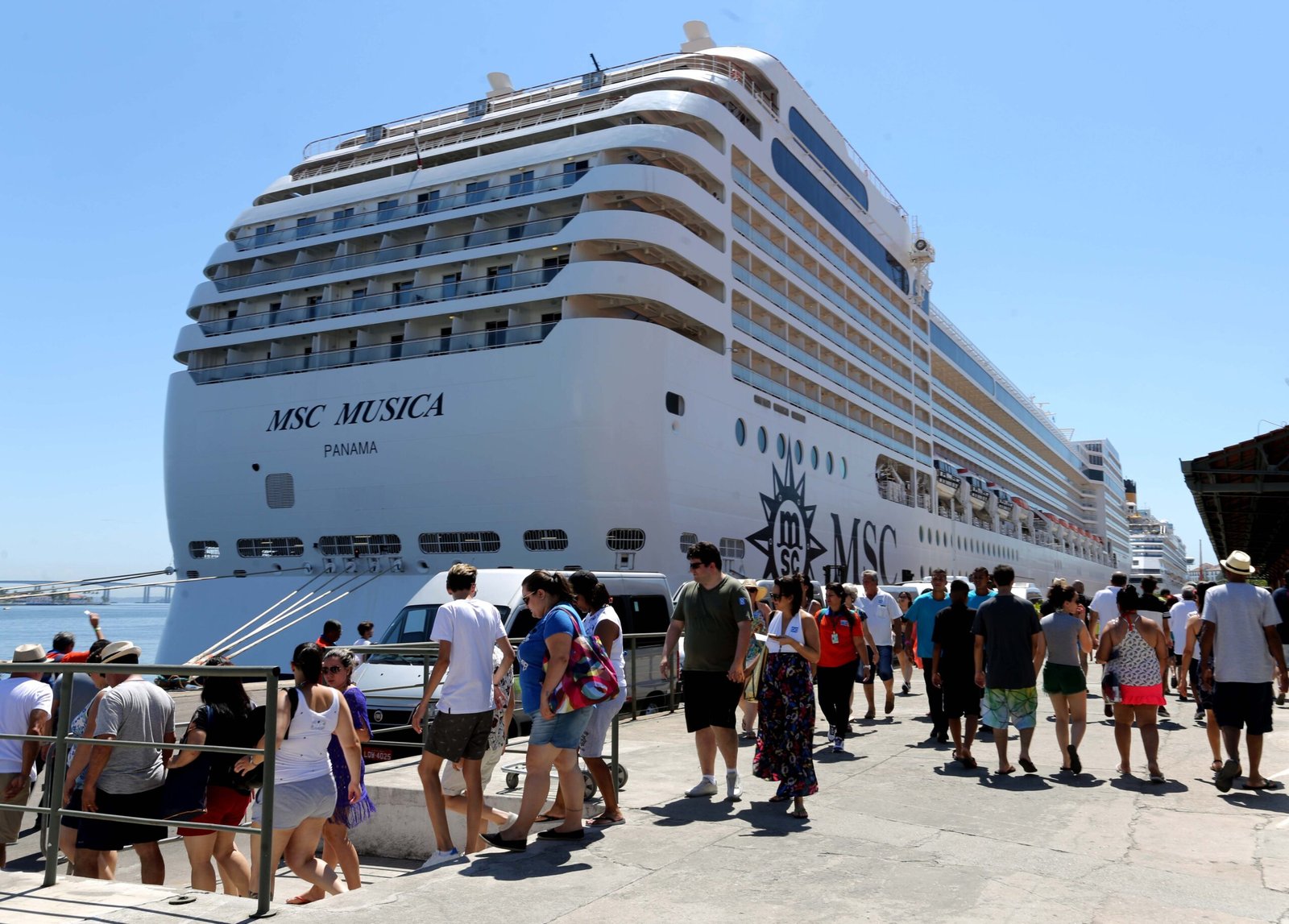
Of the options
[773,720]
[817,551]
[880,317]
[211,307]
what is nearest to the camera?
[773,720]

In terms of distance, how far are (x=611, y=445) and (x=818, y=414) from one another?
1253 cm

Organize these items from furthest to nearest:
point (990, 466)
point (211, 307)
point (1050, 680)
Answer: point (990, 466) < point (211, 307) < point (1050, 680)

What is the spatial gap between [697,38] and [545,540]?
735 inches

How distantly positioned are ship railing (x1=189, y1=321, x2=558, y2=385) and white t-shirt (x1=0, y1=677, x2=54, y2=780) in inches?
590

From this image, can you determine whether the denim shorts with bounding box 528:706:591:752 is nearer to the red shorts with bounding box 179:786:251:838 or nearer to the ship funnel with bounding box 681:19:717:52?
the red shorts with bounding box 179:786:251:838

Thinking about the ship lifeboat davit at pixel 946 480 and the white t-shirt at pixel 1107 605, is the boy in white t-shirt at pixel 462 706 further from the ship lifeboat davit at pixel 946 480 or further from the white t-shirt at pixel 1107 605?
the ship lifeboat davit at pixel 946 480

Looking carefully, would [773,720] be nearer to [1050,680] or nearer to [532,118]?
[1050,680]

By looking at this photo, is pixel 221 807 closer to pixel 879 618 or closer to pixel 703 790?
pixel 703 790

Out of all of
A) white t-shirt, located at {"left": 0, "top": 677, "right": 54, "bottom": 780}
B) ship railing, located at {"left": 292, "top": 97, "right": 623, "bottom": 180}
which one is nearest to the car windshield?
white t-shirt, located at {"left": 0, "top": 677, "right": 54, "bottom": 780}

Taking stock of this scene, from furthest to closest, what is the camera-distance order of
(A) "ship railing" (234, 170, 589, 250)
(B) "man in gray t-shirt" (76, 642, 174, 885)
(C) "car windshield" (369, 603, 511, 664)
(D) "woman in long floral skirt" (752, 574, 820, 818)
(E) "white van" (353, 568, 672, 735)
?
(A) "ship railing" (234, 170, 589, 250) → (C) "car windshield" (369, 603, 511, 664) → (E) "white van" (353, 568, 672, 735) → (D) "woman in long floral skirt" (752, 574, 820, 818) → (B) "man in gray t-shirt" (76, 642, 174, 885)

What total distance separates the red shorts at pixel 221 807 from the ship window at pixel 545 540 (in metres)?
14.8

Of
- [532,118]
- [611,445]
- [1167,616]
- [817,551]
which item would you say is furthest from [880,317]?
[1167,616]

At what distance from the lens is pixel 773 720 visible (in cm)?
646

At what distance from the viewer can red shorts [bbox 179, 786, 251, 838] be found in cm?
513
